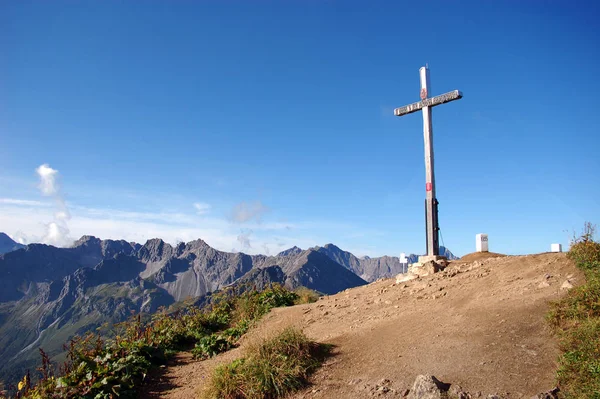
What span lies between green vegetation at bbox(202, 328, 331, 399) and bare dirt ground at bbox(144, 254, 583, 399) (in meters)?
0.34

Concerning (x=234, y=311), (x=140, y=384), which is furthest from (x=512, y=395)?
(x=234, y=311)

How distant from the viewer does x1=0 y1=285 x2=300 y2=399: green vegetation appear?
8.38 metres

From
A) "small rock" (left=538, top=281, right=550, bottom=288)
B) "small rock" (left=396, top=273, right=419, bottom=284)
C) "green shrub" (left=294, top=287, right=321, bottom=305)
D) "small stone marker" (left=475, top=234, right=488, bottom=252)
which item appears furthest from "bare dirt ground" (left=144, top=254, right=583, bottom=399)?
"green shrub" (left=294, top=287, right=321, bottom=305)

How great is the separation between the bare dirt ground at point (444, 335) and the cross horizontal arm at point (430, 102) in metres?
6.06

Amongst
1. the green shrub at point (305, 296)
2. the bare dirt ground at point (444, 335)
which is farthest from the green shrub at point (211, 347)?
the green shrub at point (305, 296)

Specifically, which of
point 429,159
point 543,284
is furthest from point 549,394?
point 429,159

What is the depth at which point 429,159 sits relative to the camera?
15414mm

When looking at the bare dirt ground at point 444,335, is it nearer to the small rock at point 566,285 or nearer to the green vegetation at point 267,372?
the small rock at point 566,285

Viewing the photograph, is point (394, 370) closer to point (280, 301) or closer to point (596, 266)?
point (596, 266)

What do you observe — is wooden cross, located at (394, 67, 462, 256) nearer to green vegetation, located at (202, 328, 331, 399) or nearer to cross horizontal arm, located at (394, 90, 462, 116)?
cross horizontal arm, located at (394, 90, 462, 116)

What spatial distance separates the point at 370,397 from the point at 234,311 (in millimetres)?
9908

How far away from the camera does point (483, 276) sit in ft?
37.8

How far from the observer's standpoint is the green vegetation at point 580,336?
19.2 feet

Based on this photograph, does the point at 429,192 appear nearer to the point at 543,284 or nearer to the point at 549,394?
the point at 543,284
